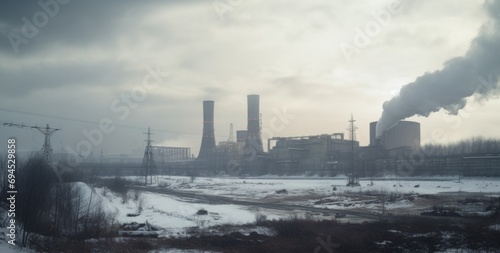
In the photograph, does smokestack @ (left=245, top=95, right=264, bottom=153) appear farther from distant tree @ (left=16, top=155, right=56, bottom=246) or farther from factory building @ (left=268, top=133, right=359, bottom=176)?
distant tree @ (left=16, top=155, right=56, bottom=246)

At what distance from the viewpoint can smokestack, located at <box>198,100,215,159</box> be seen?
254ft

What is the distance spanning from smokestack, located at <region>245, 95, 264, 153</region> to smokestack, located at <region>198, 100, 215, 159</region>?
1082 centimetres

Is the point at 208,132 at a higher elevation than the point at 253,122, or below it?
below

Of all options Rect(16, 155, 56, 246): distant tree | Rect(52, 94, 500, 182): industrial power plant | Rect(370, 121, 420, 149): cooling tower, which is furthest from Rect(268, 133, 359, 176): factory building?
Rect(16, 155, 56, 246): distant tree

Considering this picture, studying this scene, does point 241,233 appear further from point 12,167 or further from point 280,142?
point 280,142

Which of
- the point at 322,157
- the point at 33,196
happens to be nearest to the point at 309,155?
the point at 322,157

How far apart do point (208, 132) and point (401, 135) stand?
119 feet

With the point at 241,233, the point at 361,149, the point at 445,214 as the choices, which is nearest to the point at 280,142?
the point at 361,149

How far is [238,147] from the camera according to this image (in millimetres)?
77875

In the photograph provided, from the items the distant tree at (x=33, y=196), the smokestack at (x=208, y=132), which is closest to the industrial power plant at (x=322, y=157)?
the smokestack at (x=208, y=132)

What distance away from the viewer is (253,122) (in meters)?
68.6

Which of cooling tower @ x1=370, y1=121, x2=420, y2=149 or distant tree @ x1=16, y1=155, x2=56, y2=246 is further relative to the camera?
cooling tower @ x1=370, y1=121, x2=420, y2=149

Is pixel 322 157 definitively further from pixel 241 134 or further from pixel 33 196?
pixel 33 196

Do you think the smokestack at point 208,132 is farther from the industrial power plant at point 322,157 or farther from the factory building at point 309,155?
the factory building at point 309,155
